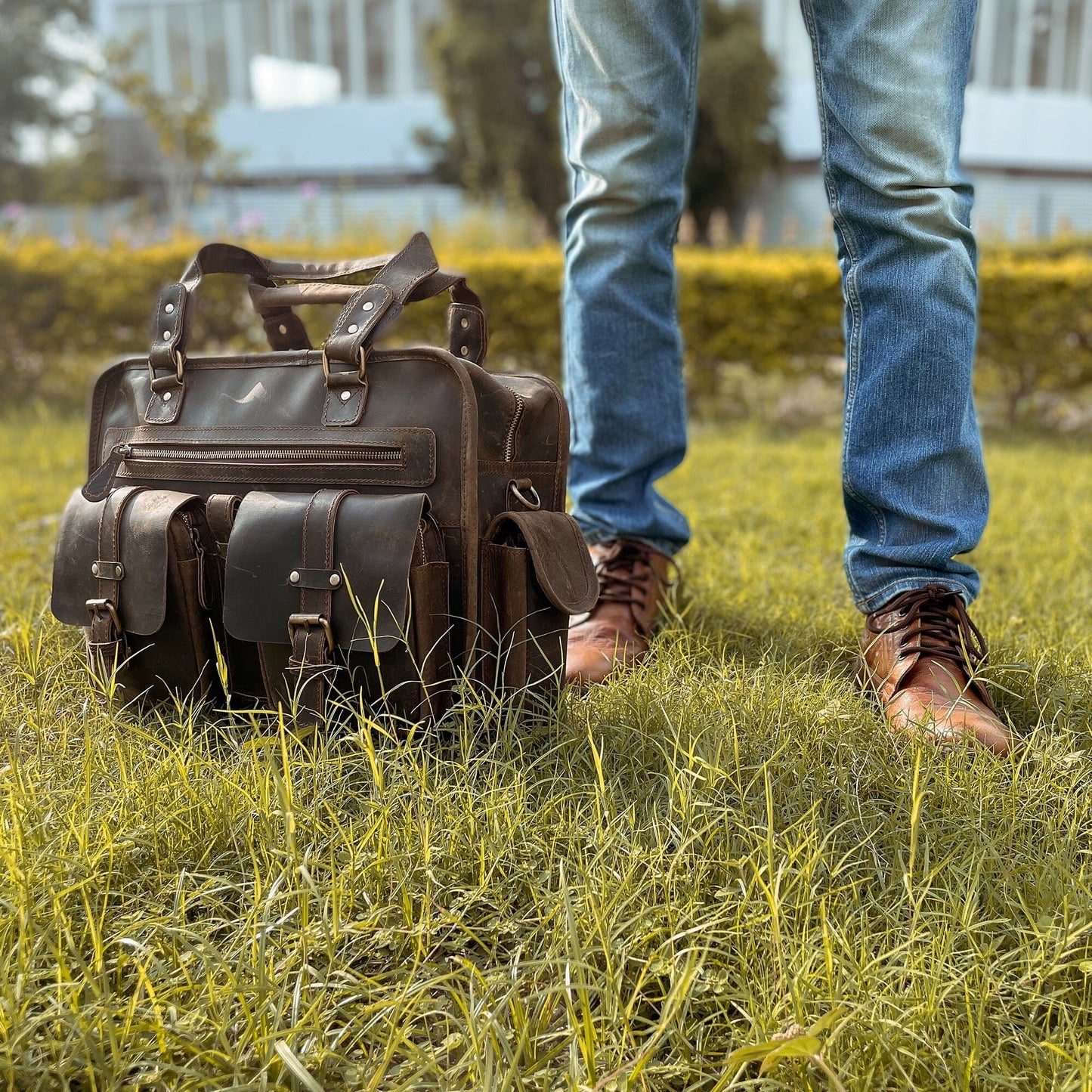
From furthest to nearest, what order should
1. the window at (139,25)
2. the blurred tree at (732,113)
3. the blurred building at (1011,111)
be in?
the window at (139,25) → the blurred building at (1011,111) → the blurred tree at (732,113)

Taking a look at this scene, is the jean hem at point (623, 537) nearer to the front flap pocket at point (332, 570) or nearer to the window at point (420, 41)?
the front flap pocket at point (332, 570)

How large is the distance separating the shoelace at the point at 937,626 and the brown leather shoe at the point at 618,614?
44 centimetres

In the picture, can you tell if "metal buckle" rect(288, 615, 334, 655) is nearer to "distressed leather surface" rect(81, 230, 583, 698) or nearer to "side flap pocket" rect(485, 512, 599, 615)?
"distressed leather surface" rect(81, 230, 583, 698)

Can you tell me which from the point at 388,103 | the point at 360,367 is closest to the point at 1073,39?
the point at 388,103

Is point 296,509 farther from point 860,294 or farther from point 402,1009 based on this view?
point 860,294

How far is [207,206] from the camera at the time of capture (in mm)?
20969

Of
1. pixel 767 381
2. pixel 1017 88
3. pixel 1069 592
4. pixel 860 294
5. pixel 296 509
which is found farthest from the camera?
pixel 1017 88

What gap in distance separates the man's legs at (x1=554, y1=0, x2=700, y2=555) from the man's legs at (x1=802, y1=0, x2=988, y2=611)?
289mm

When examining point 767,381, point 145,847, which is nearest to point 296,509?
point 145,847

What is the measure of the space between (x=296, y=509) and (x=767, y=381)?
18.6ft

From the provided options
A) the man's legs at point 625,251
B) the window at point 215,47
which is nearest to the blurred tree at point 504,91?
the window at point 215,47

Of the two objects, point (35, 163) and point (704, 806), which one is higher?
point (35, 163)

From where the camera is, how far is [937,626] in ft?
5.50

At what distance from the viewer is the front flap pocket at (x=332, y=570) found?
1405mm
